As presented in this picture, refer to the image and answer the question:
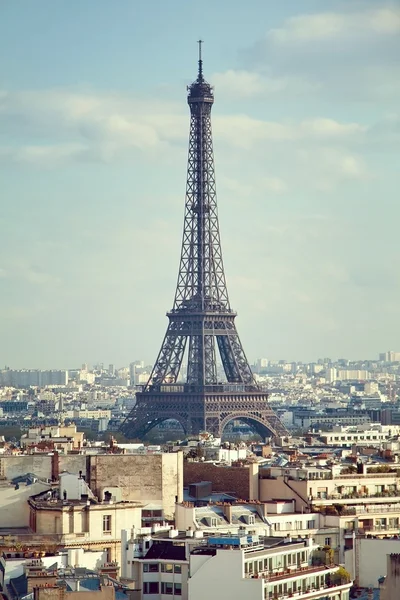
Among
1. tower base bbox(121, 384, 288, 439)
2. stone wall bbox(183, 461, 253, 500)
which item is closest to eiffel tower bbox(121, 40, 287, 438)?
tower base bbox(121, 384, 288, 439)

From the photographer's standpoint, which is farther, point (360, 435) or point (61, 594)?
point (360, 435)

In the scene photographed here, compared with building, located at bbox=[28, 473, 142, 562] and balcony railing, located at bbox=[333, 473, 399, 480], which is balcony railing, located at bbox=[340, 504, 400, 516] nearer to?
balcony railing, located at bbox=[333, 473, 399, 480]

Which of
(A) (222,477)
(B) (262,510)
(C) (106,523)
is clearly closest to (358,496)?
(A) (222,477)

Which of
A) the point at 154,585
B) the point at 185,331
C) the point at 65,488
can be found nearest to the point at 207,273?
the point at 185,331

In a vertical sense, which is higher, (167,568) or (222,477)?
(222,477)

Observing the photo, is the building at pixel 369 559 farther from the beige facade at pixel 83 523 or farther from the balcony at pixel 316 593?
the beige facade at pixel 83 523

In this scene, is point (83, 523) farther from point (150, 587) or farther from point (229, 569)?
point (229, 569)
